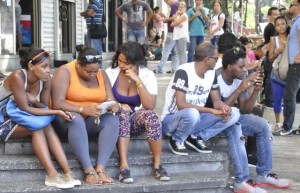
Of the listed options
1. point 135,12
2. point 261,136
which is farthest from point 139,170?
point 135,12

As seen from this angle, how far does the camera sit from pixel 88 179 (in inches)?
186

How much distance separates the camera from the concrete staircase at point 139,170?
477cm

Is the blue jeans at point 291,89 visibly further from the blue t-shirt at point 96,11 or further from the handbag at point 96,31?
the blue t-shirt at point 96,11

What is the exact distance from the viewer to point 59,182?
4.59 m

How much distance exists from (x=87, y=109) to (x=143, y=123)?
1.81ft

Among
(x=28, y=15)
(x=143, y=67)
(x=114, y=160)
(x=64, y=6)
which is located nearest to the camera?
(x=114, y=160)

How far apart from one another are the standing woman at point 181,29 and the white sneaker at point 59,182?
7597 mm

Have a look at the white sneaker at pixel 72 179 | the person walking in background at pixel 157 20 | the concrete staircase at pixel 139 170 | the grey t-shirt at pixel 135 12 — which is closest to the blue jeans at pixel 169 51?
the grey t-shirt at pixel 135 12

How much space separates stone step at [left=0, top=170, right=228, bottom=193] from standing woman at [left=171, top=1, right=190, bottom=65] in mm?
6760

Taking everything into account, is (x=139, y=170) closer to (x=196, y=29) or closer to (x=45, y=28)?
(x=196, y=29)

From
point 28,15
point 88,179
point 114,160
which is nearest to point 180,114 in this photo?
point 114,160

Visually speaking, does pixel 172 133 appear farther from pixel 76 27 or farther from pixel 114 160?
pixel 76 27

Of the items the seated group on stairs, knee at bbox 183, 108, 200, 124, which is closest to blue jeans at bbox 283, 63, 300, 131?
the seated group on stairs

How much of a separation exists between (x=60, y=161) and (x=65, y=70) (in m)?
0.87
